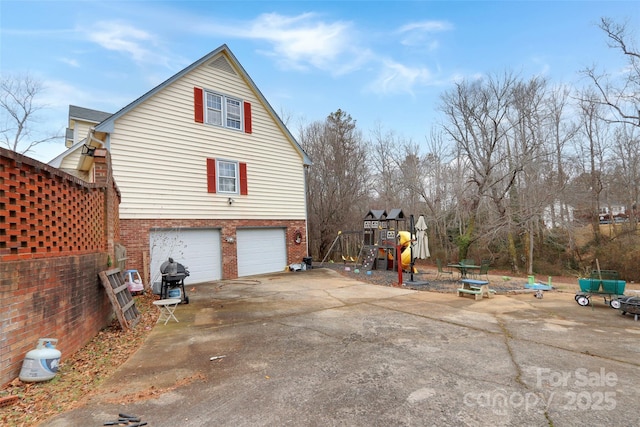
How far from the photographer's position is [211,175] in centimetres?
1198

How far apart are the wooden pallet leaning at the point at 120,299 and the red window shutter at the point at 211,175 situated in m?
6.06

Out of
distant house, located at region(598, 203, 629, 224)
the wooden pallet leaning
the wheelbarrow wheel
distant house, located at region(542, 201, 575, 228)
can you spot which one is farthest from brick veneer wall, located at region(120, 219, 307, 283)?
distant house, located at region(598, 203, 629, 224)

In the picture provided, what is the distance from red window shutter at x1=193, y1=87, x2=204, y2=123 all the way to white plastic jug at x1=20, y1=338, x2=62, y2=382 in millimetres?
9846

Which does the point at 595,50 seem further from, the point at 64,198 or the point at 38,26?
the point at 38,26

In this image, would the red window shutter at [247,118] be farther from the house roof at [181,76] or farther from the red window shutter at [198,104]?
the red window shutter at [198,104]

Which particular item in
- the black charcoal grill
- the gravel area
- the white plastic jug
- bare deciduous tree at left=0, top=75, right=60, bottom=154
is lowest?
the gravel area

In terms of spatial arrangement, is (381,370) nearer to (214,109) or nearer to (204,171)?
(204,171)

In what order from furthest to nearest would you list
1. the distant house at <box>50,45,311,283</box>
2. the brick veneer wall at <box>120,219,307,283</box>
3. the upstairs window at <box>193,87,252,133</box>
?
the upstairs window at <box>193,87,252,133</box> < the distant house at <box>50,45,311,283</box> < the brick veneer wall at <box>120,219,307,283</box>

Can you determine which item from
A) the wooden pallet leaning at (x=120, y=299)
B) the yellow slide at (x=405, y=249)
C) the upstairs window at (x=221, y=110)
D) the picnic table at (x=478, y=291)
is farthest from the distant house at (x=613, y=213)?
the wooden pallet leaning at (x=120, y=299)

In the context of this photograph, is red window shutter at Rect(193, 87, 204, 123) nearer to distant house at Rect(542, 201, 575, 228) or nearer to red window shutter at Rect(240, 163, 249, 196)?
red window shutter at Rect(240, 163, 249, 196)

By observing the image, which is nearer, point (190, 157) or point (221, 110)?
point (190, 157)

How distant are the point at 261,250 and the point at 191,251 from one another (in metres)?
3.08

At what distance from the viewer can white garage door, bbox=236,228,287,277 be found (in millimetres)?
13031

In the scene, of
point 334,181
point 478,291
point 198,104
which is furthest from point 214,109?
point 478,291
